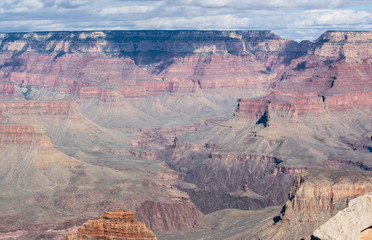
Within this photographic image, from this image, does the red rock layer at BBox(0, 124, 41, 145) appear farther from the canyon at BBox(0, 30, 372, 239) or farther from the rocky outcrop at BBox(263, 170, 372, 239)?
the rocky outcrop at BBox(263, 170, 372, 239)

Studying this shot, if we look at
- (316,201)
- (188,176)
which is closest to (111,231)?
(316,201)

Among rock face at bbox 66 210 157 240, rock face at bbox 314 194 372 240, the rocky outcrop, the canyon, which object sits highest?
rock face at bbox 314 194 372 240

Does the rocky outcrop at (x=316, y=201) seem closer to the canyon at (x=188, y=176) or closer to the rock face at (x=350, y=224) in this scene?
the canyon at (x=188, y=176)

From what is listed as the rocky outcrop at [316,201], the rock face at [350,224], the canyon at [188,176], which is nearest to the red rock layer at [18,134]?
the canyon at [188,176]

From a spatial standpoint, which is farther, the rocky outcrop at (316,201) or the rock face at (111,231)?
the rocky outcrop at (316,201)

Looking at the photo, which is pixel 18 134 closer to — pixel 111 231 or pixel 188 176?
pixel 188 176

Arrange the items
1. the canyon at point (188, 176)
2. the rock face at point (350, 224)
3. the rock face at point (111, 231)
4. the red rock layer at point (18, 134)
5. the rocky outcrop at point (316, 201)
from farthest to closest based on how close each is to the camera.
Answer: the red rock layer at point (18, 134) < the canyon at point (188, 176) < the rocky outcrop at point (316, 201) < the rock face at point (111, 231) < the rock face at point (350, 224)

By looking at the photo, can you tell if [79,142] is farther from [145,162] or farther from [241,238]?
[241,238]

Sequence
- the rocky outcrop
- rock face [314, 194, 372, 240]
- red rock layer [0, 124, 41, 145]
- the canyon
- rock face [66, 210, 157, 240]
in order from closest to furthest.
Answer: rock face [314, 194, 372, 240] → rock face [66, 210, 157, 240] → the rocky outcrop → the canyon → red rock layer [0, 124, 41, 145]

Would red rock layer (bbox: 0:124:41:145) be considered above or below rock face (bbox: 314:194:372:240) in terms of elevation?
below

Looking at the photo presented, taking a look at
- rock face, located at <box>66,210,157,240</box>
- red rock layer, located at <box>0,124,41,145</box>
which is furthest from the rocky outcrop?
red rock layer, located at <box>0,124,41,145</box>
